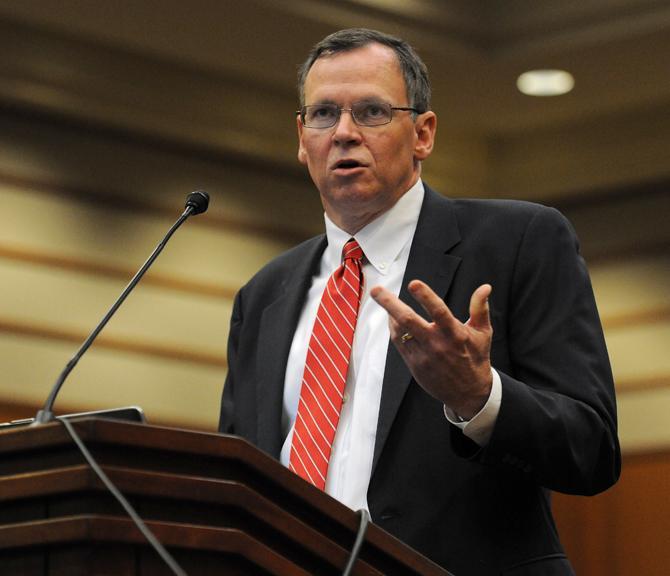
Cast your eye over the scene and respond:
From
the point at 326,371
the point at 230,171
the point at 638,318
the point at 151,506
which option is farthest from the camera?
the point at 638,318

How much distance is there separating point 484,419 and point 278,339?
2.19 feet

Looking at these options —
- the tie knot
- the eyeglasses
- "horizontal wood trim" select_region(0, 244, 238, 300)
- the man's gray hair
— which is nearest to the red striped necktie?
the tie knot

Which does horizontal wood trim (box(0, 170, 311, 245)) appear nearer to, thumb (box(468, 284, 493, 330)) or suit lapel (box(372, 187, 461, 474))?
suit lapel (box(372, 187, 461, 474))

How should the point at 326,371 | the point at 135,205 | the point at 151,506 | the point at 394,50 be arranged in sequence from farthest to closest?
the point at 135,205, the point at 394,50, the point at 326,371, the point at 151,506

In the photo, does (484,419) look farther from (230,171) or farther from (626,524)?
(626,524)

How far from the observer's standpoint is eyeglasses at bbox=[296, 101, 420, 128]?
8.86 feet

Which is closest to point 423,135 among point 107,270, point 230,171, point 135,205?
point 107,270

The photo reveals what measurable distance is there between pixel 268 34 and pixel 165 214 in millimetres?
886

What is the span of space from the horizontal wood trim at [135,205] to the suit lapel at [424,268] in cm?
310

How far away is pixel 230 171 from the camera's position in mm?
6199

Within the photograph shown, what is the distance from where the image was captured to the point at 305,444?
2.47 metres

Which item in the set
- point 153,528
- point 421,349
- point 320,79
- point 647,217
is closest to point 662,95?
point 647,217

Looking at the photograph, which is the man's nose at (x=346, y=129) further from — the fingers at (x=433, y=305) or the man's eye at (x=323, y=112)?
the fingers at (x=433, y=305)

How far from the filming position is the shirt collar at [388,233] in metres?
2.66
